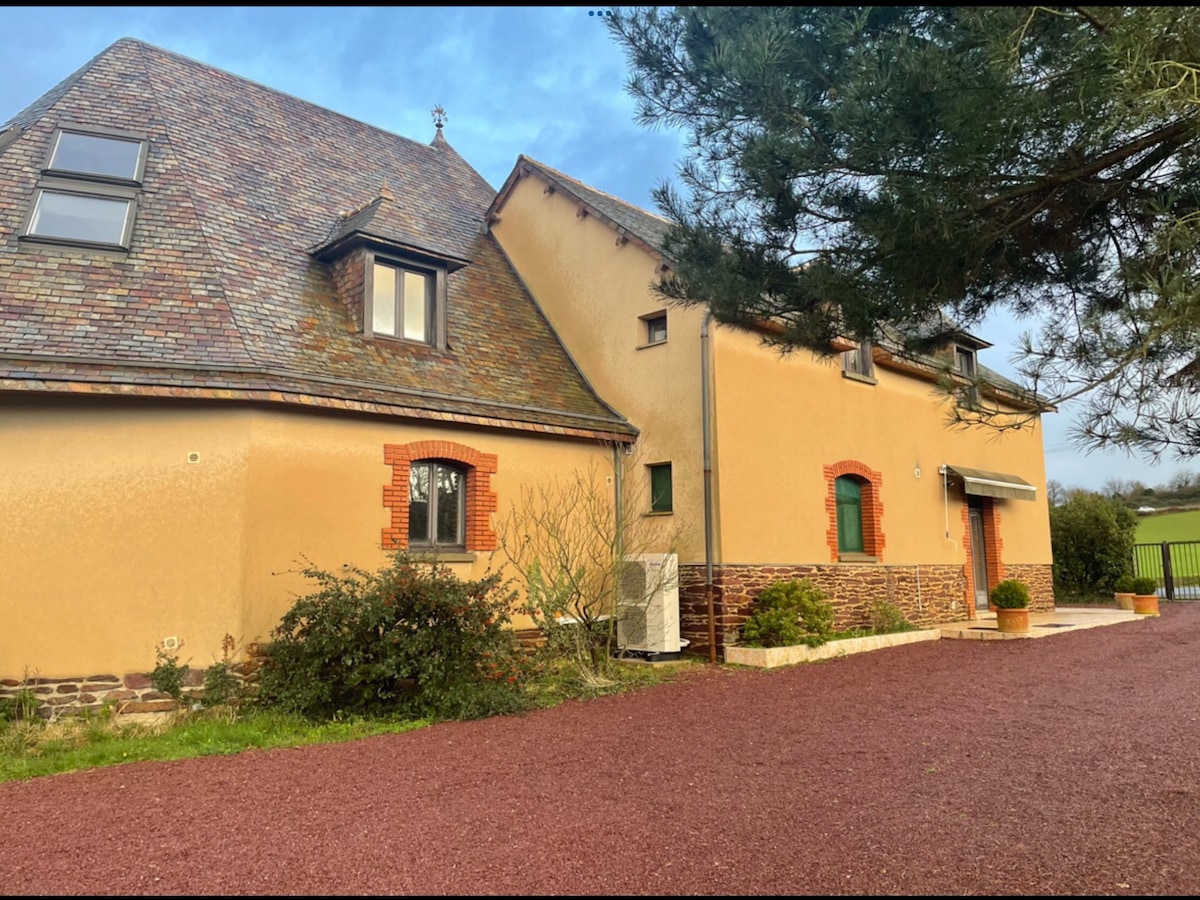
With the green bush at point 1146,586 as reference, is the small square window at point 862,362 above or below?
above

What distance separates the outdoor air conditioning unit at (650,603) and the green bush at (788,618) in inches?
45.0

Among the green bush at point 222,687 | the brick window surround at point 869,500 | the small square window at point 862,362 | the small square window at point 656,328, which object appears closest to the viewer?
the green bush at point 222,687

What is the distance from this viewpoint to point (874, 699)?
356 inches

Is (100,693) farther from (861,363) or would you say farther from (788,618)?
(861,363)

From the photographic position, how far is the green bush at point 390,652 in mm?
8484

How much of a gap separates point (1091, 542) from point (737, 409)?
14.6 metres

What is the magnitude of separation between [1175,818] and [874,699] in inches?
164

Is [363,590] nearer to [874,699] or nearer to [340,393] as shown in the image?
[340,393]

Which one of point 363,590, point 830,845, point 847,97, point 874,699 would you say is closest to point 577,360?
point 363,590

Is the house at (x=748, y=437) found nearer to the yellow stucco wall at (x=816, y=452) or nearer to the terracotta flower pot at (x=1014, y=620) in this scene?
the yellow stucco wall at (x=816, y=452)

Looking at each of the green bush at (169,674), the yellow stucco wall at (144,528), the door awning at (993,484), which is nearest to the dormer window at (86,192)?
the yellow stucco wall at (144,528)

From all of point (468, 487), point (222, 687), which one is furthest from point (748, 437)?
point (222, 687)

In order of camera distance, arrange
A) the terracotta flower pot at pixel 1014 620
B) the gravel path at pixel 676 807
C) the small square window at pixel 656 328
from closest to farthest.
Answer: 1. the gravel path at pixel 676 807
2. the small square window at pixel 656 328
3. the terracotta flower pot at pixel 1014 620

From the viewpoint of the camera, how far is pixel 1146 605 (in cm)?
1791
